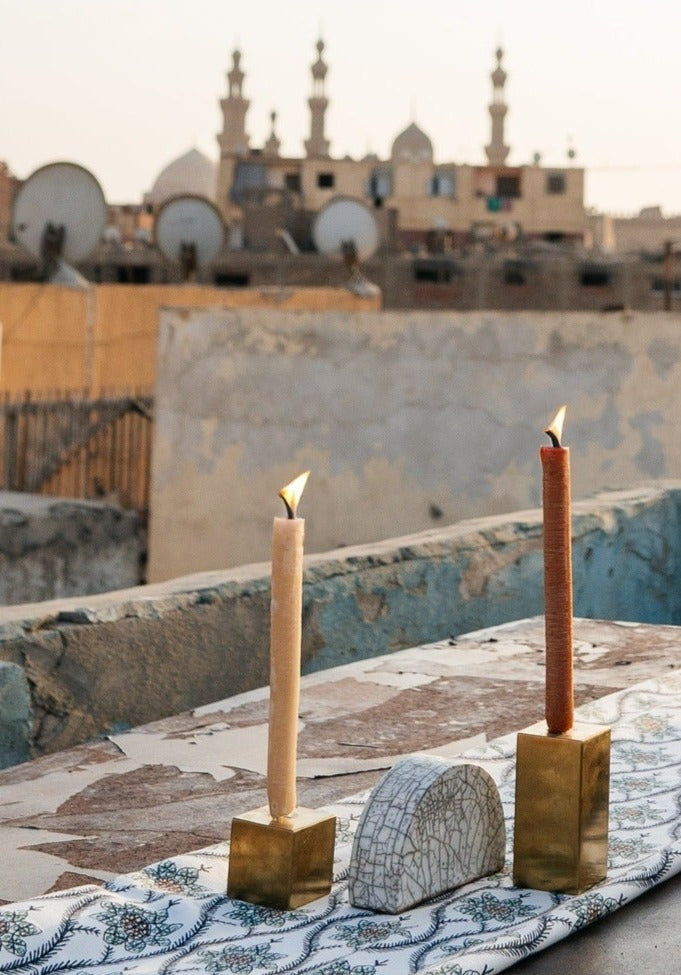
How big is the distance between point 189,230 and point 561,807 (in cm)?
1696

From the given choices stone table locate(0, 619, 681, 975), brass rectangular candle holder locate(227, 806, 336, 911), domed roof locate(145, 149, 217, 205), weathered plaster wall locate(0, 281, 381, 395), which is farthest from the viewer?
domed roof locate(145, 149, 217, 205)

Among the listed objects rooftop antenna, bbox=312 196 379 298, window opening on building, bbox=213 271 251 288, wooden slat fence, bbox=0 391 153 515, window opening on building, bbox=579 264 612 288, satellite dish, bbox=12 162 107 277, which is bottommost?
wooden slat fence, bbox=0 391 153 515

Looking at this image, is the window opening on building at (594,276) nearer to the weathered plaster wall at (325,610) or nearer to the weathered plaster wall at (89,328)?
the weathered plaster wall at (89,328)

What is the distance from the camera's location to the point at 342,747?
3234 millimetres

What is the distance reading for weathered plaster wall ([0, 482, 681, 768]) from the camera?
11.8 feet

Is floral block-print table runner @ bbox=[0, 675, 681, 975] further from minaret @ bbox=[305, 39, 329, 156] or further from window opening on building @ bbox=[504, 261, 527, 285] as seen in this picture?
minaret @ bbox=[305, 39, 329, 156]

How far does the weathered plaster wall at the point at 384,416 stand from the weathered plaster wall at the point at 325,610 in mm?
3223

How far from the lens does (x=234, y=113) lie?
70062 millimetres

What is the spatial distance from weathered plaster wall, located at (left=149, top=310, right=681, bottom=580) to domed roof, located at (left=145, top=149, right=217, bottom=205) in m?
44.9

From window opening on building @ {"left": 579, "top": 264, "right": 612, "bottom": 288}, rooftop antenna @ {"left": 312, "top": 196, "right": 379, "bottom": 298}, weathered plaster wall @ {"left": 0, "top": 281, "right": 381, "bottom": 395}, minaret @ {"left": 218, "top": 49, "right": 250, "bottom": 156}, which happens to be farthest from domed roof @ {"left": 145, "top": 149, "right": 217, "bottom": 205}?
weathered plaster wall @ {"left": 0, "top": 281, "right": 381, "bottom": 395}

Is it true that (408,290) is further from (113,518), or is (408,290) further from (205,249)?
(113,518)

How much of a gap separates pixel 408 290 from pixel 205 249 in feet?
58.3

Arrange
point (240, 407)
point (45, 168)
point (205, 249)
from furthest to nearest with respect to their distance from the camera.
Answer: point (205, 249), point (45, 168), point (240, 407)

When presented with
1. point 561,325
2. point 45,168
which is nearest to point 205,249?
point 45,168
